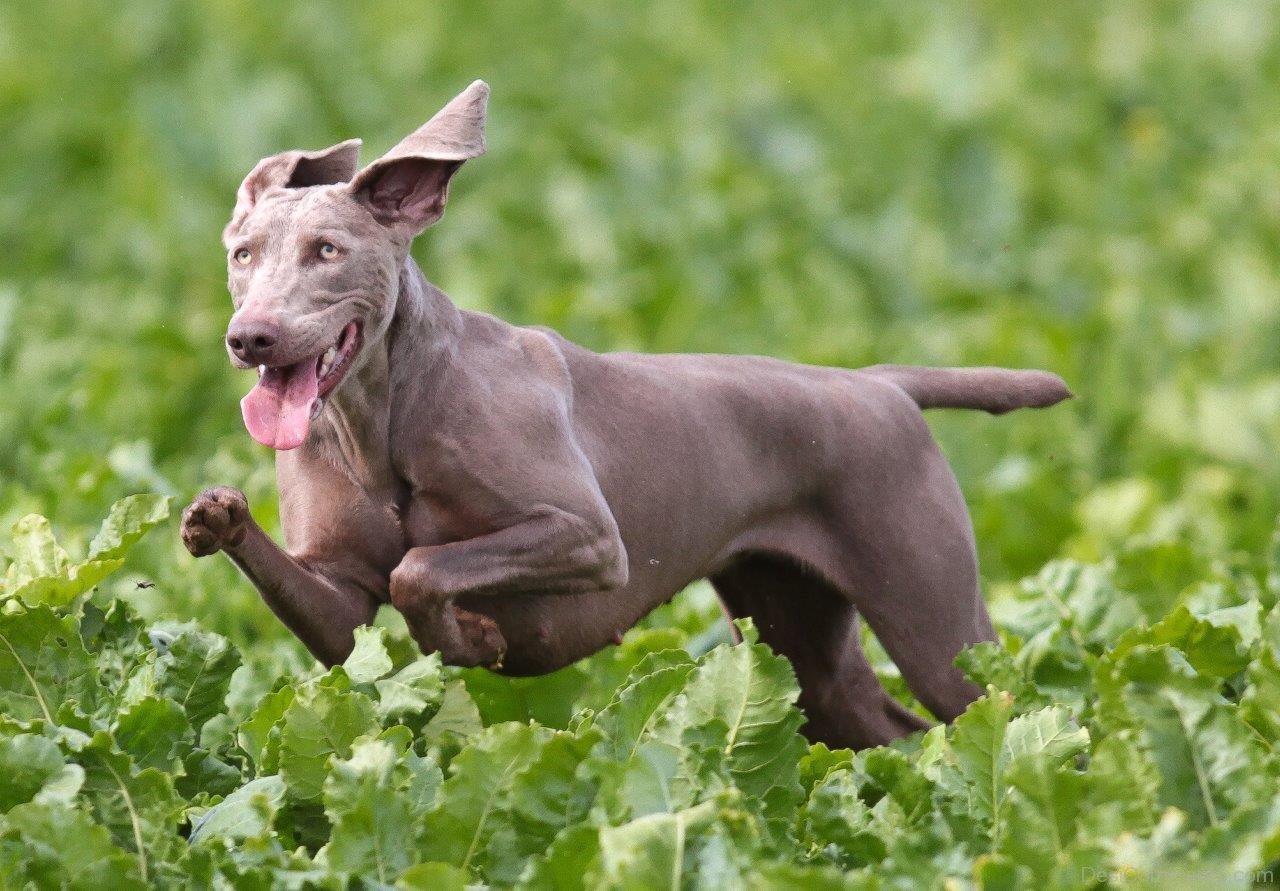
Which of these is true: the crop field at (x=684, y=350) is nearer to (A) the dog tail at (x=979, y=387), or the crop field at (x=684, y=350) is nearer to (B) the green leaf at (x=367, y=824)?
(B) the green leaf at (x=367, y=824)

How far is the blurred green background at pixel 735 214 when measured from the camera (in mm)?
10516

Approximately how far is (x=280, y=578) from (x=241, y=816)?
20.9 inches

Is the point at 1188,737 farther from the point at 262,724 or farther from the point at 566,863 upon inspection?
the point at 262,724

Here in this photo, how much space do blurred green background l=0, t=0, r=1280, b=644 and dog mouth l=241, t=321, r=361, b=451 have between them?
2.52m

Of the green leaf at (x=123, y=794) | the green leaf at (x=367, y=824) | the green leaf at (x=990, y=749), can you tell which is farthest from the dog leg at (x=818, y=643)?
the green leaf at (x=123, y=794)

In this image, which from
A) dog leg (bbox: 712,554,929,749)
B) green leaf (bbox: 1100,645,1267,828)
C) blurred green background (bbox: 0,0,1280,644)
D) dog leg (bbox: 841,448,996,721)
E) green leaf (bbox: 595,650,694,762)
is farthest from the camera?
blurred green background (bbox: 0,0,1280,644)

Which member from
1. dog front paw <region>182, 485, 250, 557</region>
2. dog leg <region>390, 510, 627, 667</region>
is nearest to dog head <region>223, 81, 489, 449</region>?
dog front paw <region>182, 485, 250, 557</region>

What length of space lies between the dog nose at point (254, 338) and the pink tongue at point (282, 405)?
102mm

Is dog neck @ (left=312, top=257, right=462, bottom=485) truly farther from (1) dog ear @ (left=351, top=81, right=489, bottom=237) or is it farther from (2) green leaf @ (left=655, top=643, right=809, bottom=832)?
(2) green leaf @ (left=655, top=643, right=809, bottom=832)

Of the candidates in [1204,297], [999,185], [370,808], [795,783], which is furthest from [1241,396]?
[370,808]

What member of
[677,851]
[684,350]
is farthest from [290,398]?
[684,350]

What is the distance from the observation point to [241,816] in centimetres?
509

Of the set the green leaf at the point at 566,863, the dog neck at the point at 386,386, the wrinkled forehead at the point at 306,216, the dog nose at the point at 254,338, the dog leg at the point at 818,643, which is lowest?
the dog leg at the point at 818,643

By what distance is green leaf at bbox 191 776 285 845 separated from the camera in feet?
16.4
